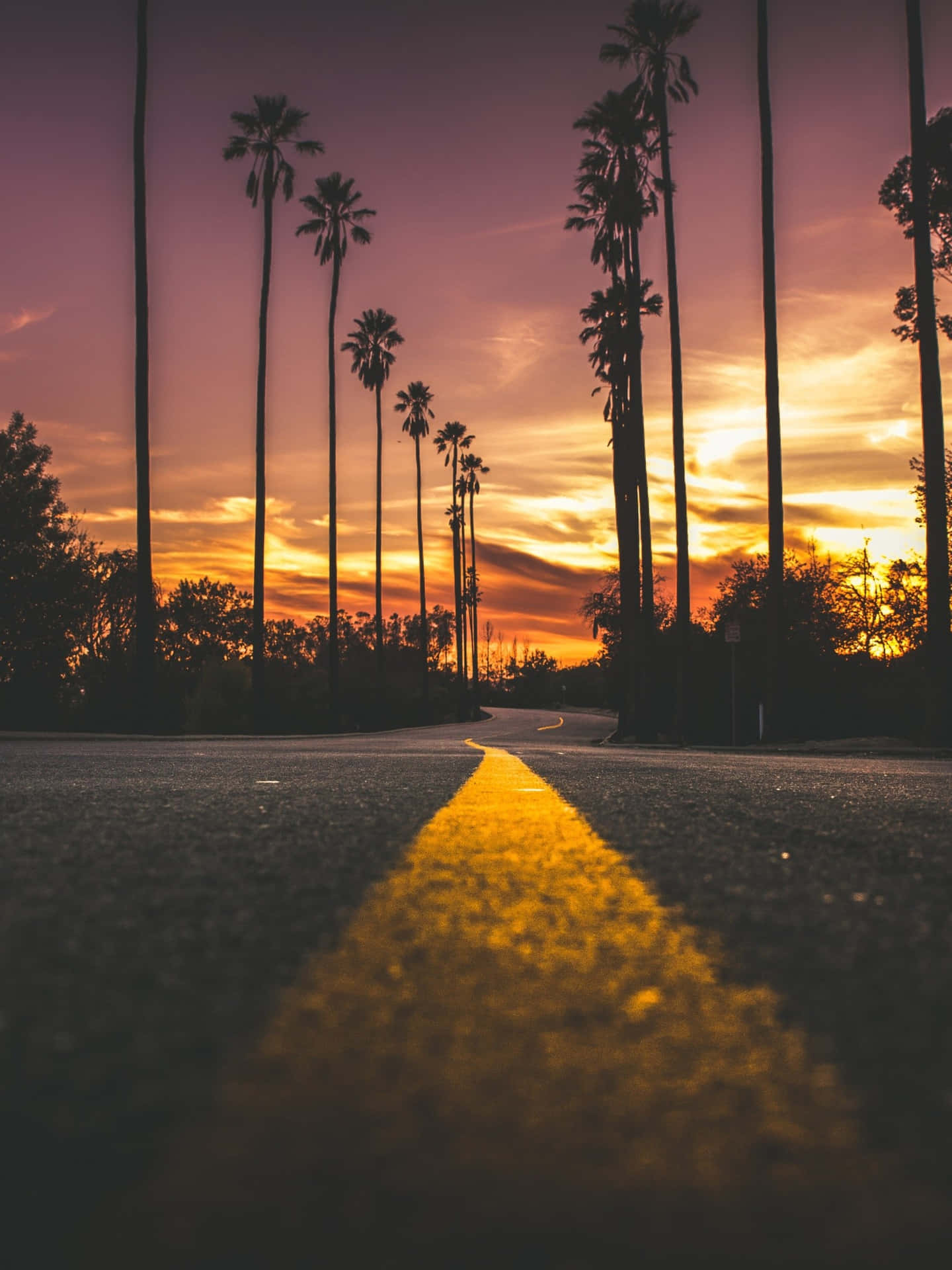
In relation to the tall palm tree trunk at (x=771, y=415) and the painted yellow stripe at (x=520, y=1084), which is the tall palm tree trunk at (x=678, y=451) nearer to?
the tall palm tree trunk at (x=771, y=415)

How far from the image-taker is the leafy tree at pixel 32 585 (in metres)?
40.3

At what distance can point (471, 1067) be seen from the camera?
90 centimetres

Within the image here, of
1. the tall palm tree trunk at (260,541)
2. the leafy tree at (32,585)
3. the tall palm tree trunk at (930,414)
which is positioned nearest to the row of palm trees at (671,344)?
the tall palm tree trunk at (930,414)

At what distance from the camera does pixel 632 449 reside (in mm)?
38219

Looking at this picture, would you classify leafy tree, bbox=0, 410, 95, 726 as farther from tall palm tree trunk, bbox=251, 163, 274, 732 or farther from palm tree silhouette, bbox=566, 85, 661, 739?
palm tree silhouette, bbox=566, 85, 661, 739

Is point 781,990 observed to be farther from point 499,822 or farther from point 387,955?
point 499,822

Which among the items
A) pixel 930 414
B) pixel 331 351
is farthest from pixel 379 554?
pixel 930 414

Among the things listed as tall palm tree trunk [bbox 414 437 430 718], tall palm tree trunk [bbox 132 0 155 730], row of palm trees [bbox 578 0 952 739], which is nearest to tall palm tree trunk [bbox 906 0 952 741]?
row of palm trees [bbox 578 0 952 739]

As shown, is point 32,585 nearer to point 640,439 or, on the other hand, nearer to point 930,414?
point 640,439

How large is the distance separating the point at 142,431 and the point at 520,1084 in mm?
28431

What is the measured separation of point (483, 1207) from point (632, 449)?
38766mm

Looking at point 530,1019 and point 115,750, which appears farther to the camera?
point 115,750

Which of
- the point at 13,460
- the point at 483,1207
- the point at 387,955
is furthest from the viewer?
the point at 13,460

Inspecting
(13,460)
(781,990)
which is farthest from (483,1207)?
(13,460)
